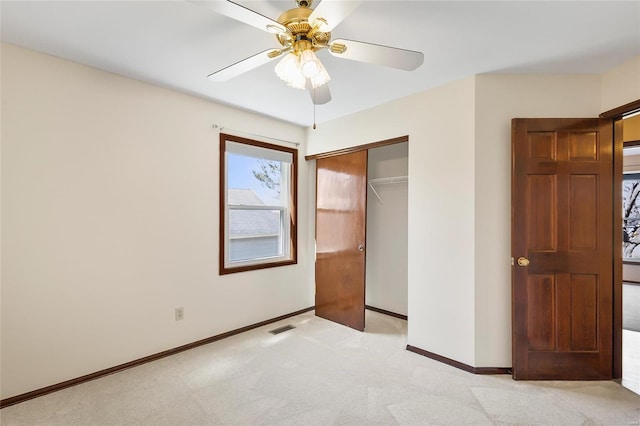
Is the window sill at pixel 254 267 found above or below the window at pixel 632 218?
below

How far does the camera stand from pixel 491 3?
165cm

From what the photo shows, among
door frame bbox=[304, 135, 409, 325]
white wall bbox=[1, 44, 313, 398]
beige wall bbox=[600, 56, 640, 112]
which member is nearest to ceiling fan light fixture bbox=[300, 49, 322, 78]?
door frame bbox=[304, 135, 409, 325]

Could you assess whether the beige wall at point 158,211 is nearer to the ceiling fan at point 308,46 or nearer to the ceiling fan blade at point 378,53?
the ceiling fan blade at point 378,53

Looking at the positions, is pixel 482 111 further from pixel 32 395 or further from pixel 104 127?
pixel 32 395

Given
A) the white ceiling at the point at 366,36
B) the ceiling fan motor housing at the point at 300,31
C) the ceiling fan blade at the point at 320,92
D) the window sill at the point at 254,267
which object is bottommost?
the window sill at the point at 254,267

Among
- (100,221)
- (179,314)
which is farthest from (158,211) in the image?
(179,314)

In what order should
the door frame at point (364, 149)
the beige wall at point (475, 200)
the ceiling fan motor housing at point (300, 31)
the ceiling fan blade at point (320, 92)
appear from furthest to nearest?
the door frame at point (364, 149) < the beige wall at point (475, 200) < the ceiling fan blade at point (320, 92) < the ceiling fan motor housing at point (300, 31)

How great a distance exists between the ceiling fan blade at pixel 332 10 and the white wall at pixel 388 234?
2657 millimetres

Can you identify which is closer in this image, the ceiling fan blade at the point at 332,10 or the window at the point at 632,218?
the ceiling fan blade at the point at 332,10

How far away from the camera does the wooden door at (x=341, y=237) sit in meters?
3.51

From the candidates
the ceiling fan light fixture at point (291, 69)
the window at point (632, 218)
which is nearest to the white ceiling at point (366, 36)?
the ceiling fan light fixture at point (291, 69)

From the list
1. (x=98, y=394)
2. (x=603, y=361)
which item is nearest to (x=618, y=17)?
(x=603, y=361)

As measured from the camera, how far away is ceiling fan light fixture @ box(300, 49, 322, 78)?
1.44 metres

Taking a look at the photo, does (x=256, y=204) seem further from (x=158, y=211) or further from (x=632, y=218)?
(x=632, y=218)
